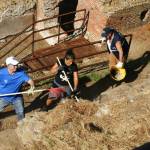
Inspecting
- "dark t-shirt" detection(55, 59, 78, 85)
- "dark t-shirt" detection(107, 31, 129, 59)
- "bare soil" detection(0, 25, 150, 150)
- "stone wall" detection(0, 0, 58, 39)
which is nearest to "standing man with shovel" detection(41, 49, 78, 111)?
"dark t-shirt" detection(55, 59, 78, 85)

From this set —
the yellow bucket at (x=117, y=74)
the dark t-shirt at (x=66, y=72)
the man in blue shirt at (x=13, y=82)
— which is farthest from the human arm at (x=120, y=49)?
the man in blue shirt at (x=13, y=82)

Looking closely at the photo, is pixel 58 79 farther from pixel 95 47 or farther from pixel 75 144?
pixel 95 47

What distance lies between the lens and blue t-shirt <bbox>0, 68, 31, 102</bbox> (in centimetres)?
1054

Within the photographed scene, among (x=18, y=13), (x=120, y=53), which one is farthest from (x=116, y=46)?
(x=18, y=13)

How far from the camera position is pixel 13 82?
1067 cm

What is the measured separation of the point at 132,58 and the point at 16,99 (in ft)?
16.6

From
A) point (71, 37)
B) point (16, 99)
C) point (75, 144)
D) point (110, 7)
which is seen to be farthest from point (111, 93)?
point (71, 37)

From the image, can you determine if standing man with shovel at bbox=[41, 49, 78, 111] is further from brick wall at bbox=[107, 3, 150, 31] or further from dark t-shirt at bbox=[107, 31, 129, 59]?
brick wall at bbox=[107, 3, 150, 31]

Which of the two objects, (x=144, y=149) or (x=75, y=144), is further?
(x=75, y=144)

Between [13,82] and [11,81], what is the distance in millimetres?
70

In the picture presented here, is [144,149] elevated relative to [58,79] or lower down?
elevated

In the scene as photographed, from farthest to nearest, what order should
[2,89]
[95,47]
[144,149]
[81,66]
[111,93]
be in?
1. [95,47]
2. [81,66]
3. [111,93]
4. [2,89]
5. [144,149]

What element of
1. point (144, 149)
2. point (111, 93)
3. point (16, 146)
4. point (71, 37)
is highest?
point (144, 149)

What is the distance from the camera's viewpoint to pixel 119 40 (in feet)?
39.5
